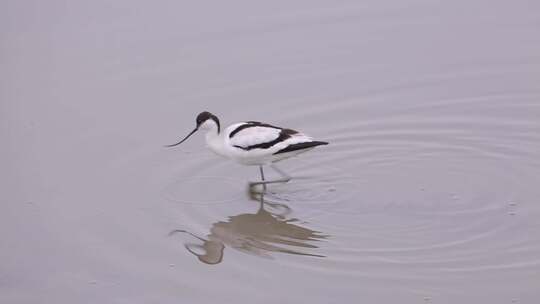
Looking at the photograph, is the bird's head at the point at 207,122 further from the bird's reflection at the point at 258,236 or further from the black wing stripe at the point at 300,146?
the bird's reflection at the point at 258,236

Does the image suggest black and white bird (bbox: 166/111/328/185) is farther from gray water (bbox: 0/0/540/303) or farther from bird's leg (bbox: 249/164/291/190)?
gray water (bbox: 0/0/540/303)

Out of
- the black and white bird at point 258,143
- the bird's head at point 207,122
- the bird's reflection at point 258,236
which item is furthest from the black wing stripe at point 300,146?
the bird's head at point 207,122

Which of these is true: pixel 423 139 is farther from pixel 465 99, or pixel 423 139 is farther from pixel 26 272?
pixel 26 272

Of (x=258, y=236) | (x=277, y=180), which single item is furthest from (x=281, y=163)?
(x=258, y=236)

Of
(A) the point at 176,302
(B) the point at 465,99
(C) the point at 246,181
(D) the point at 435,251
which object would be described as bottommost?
(A) the point at 176,302

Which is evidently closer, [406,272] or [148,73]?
[406,272]

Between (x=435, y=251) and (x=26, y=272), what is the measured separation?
117 inches

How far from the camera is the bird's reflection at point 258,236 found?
817 centimetres

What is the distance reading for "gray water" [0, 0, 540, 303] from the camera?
7762 millimetres

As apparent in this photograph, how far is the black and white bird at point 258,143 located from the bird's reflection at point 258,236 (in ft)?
1.58

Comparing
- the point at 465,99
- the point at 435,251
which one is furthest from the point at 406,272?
the point at 465,99

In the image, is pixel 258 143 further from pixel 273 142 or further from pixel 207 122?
pixel 207 122

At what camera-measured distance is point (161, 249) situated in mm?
8242

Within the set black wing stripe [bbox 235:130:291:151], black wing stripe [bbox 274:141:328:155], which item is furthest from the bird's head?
black wing stripe [bbox 274:141:328:155]
